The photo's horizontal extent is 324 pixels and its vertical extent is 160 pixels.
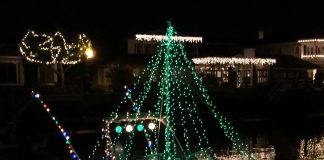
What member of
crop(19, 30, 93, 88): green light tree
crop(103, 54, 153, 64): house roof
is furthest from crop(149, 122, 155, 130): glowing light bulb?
crop(103, 54, 153, 64): house roof

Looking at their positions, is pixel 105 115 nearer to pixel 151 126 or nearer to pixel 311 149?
pixel 311 149

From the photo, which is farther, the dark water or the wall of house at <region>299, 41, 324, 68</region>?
the wall of house at <region>299, 41, 324, 68</region>

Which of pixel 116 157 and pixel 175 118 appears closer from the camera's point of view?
pixel 116 157

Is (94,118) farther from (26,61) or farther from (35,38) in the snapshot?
(26,61)

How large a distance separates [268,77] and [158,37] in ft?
33.9

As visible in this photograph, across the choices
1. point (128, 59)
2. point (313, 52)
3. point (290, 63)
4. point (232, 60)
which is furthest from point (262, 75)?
point (128, 59)

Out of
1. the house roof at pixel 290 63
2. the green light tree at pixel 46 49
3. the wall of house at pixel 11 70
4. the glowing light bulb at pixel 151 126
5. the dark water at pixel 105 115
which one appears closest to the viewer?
the glowing light bulb at pixel 151 126

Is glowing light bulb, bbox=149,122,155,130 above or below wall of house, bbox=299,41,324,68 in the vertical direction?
below

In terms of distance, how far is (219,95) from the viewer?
30781 mm

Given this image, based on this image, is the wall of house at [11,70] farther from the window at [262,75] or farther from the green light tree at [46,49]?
the window at [262,75]

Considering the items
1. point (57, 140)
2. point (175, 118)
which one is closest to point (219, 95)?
point (175, 118)

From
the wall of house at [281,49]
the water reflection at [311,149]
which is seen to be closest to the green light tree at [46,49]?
the water reflection at [311,149]

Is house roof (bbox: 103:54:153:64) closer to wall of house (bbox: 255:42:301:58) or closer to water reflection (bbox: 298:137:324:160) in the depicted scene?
wall of house (bbox: 255:42:301:58)

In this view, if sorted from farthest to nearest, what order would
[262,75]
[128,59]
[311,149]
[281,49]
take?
[281,49] < [262,75] < [128,59] < [311,149]
